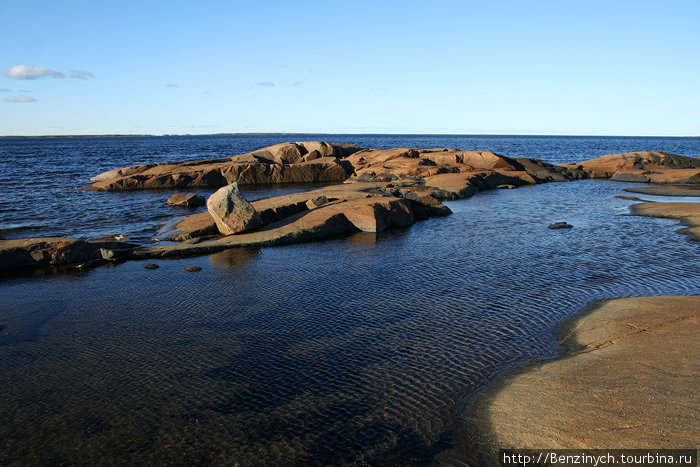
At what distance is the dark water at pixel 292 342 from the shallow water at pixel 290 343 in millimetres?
30

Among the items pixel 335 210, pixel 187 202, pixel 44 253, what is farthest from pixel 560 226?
pixel 187 202

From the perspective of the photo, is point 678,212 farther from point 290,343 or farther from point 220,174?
point 220,174

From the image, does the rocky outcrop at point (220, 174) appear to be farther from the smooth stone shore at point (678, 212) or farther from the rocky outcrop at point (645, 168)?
the smooth stone shore at point (678, 212)

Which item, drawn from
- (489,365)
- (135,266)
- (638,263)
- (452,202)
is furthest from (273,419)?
(452,202)

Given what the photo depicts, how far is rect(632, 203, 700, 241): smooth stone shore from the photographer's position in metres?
17.1

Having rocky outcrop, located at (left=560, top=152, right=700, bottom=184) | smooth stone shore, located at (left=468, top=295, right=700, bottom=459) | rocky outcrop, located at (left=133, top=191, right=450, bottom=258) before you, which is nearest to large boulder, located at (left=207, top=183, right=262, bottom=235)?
rocky outcrop, located at (left=133, top=191, right=450, bottom=258)

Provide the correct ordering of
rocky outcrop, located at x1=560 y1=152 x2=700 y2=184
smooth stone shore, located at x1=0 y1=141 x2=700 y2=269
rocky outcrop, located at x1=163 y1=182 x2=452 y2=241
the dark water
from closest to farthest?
1. the dark water
2. smooth stone shore, located at x1=0 y1=141 x2=700 y2=269
3. rocky outcrop, located at x1=163 y1=182 x2=452 y2=241
4. rocky outcrop, located at x1=560 y1=152 x2=700 y2=184

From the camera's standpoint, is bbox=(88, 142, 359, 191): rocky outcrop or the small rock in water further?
bbox=(88, 142, 359, 191): rocky outcrop

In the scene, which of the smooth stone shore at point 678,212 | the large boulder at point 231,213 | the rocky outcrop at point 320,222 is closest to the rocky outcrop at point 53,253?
the rocky outcrop at point 320,222

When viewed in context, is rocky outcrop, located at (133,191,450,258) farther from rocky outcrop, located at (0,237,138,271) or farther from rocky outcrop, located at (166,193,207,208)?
rocky outcrop, located at (166,193,207,208)

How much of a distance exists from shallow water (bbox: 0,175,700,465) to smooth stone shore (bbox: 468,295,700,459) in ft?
1.59

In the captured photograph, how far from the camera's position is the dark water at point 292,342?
579 cm

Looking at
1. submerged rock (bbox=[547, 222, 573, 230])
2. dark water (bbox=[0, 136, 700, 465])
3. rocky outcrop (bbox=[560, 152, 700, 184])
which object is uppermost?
rocky outcrop (bbox=[560, 152, 700, 184])

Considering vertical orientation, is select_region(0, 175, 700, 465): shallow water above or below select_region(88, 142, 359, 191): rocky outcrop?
below
